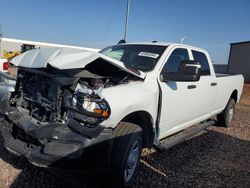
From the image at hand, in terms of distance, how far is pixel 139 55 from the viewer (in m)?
4.57

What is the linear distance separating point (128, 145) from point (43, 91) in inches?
46.9

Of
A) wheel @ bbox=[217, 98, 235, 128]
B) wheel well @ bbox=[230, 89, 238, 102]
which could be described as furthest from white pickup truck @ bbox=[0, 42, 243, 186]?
wheel well @ bbox=[230, 89, 238, 102]

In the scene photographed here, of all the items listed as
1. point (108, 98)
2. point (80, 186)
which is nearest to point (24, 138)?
point (80, 186)

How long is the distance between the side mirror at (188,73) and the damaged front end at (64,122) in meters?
0.86

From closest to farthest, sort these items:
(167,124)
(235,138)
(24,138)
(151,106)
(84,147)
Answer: (84,147), (24,138), (151,106), (167,124), (235,138)

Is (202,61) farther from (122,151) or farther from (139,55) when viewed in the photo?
(122,151)

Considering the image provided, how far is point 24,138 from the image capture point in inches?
132

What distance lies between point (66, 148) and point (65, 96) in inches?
22.8

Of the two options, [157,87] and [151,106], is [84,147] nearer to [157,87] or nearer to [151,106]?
[151,106]

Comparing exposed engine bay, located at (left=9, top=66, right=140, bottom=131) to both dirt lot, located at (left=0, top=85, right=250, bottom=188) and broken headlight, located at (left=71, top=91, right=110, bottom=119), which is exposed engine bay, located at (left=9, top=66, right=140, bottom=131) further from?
dirt lot, located at (left=0, top=85, right=250, bottom=188)

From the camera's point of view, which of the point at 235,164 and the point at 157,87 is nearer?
the point at 157,87

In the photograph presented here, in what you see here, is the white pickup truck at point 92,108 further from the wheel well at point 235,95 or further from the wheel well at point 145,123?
the wheel well at point 235,95

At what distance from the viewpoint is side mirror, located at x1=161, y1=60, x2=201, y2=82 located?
395 centimetres

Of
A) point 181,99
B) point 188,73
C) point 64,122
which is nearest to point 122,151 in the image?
point 64,122
